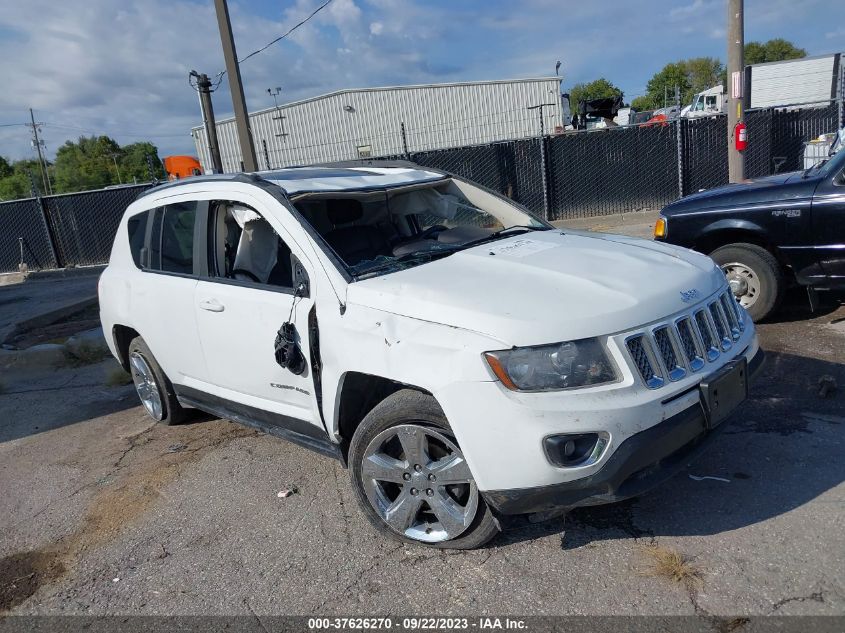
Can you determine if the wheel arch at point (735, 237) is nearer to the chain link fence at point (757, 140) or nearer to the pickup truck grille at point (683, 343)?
the pickup truck grille at point (683, 343)

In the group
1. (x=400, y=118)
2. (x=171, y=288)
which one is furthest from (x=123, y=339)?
→ (x=400, y=118)

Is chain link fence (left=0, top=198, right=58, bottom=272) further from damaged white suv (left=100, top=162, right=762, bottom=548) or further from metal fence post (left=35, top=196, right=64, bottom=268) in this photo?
damaged white suv (left=100, top=162, right=762, bottom=548)

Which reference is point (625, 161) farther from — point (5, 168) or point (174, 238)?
point (5, 168)

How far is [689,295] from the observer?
10.0 feet

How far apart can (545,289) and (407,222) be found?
1479mm

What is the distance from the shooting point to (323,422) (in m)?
3.42

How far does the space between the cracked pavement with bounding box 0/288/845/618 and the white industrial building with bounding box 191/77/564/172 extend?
97.2 feet

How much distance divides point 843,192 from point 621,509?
3.75 m

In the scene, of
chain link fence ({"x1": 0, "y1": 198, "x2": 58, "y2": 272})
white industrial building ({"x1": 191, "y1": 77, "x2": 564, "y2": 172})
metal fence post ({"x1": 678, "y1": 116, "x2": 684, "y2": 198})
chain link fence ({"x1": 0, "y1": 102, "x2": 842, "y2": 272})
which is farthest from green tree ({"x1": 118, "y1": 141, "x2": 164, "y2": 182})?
metal fence post ({"x1": 678, "y1": 116, "x2": 684, "y2": 198})

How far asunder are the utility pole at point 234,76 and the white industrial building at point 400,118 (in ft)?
70.7

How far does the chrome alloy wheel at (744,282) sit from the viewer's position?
5.86 m

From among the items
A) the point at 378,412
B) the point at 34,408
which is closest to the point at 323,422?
the point at 378,412

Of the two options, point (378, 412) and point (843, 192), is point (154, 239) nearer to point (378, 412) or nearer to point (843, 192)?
point (378, 412)

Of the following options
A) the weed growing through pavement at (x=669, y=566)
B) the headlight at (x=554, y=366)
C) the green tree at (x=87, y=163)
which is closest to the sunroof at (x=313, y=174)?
the headlight at (x=554, y=366)
